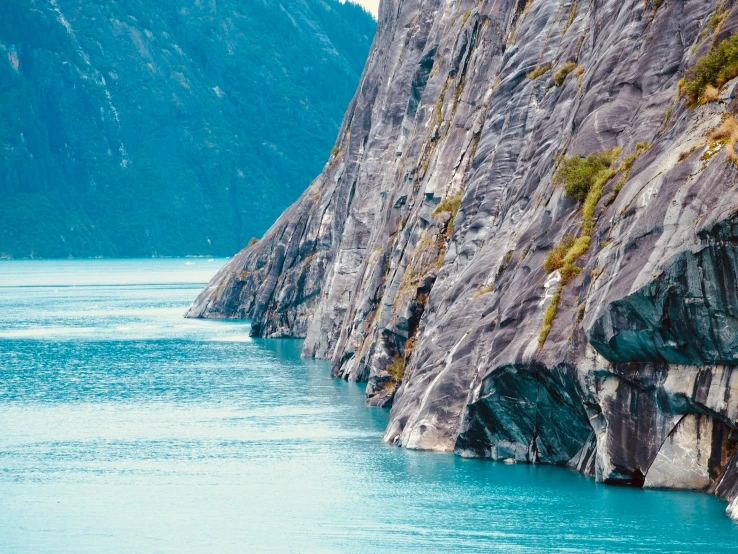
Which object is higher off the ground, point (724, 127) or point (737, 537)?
point (724, 127)

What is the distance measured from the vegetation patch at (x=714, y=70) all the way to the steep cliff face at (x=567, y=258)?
0.61m

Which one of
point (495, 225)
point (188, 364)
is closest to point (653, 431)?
point (495, 225)

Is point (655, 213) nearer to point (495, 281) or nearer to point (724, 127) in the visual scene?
point (724, 127)

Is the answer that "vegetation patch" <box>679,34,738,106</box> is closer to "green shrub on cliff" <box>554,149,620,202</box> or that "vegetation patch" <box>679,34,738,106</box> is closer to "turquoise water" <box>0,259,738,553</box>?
"green shrub on cliff" <box>554,149,620,202</box>

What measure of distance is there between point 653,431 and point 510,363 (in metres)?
6.15

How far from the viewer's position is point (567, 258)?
39.7 metres

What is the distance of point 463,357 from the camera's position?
44.8 metres

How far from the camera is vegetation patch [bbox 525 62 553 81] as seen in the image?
5513 centimetres

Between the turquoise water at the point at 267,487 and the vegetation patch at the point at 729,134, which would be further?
the turquoise water at the point at 267,487

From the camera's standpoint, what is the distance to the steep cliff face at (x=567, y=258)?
32375 millimetres

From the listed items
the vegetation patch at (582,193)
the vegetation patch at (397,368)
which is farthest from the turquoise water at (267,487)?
the vegetation patch at (582,193)

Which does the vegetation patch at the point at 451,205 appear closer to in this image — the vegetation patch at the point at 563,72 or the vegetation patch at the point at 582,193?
the vegetation patch at the point at 563,72

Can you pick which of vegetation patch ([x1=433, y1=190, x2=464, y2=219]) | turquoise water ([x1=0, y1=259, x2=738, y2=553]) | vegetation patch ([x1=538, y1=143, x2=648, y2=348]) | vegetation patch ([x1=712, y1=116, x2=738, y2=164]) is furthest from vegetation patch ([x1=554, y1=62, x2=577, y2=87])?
vegetation patch ([x1=712, y1=116, x2=738, y2=164])

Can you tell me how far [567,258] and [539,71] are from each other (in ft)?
59.2
